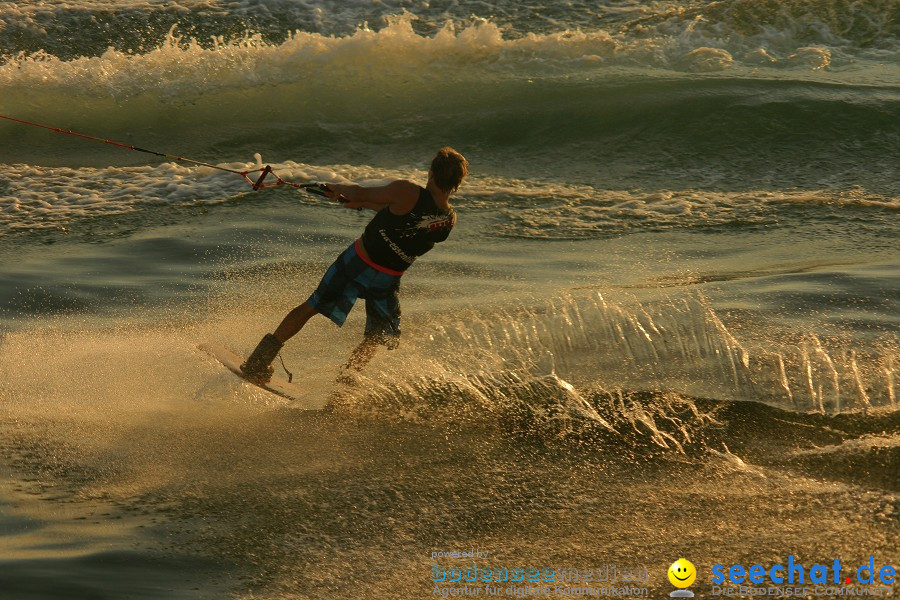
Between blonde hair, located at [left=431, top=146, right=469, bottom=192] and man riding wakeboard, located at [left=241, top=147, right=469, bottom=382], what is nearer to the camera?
blonde hair, located at [left=431, top=146, right=469, bottom=192]

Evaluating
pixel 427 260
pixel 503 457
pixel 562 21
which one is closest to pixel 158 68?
pixel 562 21

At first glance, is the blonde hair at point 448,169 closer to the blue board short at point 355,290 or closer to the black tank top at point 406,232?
the black tank top at point 406,232

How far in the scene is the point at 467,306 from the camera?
7.72 meters

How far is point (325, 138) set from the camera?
1298 centimetres

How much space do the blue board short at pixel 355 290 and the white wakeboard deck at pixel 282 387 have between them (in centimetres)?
48

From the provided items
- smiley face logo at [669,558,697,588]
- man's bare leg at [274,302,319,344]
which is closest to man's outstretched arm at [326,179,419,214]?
man's bare leg at [274,302,319,344]

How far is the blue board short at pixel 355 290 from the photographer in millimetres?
6328

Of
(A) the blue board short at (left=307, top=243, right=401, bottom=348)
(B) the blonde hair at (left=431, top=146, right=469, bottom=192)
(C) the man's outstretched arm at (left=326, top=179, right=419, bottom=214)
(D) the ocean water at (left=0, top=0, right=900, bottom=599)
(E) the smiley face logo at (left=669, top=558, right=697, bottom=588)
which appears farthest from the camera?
(A) the blue board short at (left=307, top=243, right=401, bottom=348)

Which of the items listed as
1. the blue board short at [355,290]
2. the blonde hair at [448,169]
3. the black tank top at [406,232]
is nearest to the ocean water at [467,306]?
the blue board short at [355,290]

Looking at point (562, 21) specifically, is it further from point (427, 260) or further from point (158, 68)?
point (427, 260)

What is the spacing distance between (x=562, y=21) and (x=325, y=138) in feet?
17.4

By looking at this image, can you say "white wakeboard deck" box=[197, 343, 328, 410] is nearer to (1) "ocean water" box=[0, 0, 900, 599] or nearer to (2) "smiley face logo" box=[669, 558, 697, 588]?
(1) "ocean water" box=[0, 0, 900, 599]

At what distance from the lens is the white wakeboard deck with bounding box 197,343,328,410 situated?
6.18 meters

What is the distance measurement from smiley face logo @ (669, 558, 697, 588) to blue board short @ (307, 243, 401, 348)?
260 cm
